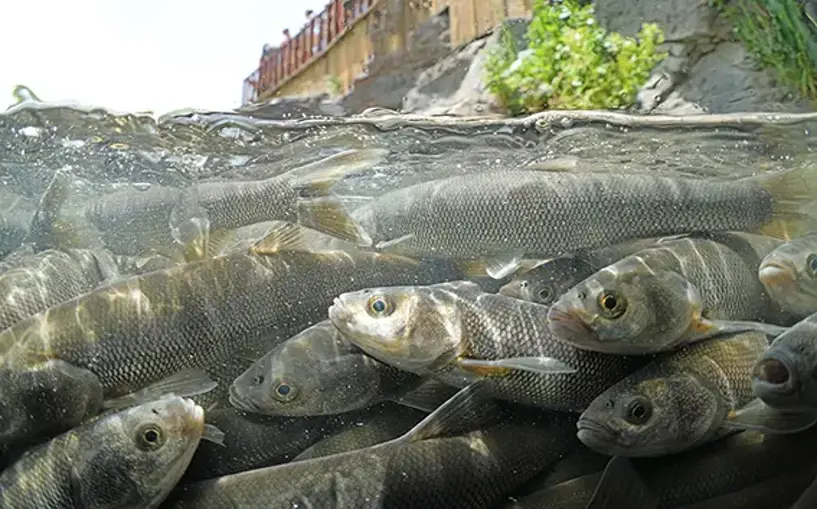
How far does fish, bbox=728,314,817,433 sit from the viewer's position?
2.13 metres

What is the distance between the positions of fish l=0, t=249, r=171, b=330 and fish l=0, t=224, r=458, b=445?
29 centimetres

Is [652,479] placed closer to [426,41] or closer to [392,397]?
[392,397]

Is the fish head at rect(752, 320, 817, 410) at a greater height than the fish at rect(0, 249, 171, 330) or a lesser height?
lesser

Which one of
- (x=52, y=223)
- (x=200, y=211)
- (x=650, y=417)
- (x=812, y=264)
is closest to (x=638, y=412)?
(x=650, y=417)

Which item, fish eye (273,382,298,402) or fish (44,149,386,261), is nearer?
fish eye (273,382,298,402)

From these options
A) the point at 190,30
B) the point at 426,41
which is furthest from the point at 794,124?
the point at 190,30

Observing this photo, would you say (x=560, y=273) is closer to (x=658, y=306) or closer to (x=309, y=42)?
(x=658, y=306)

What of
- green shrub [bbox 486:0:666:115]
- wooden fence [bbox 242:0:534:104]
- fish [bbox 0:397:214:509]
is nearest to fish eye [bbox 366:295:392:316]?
fish [bbox 0:397:214:509]

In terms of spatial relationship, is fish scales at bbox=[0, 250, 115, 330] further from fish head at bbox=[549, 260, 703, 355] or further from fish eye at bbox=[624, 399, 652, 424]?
fish eye at bbox=[624, 399, 652, 424]

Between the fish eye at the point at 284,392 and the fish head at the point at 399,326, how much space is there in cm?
27

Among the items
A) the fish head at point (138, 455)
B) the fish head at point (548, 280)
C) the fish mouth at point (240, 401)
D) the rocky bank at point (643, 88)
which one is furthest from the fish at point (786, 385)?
the rocky bank at point (643, 88)

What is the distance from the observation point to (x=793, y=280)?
266 centimetres

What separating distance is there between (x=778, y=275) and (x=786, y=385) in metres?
0.67

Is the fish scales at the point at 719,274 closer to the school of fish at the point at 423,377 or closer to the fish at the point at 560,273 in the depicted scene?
the school of fish at the point at 423,377
